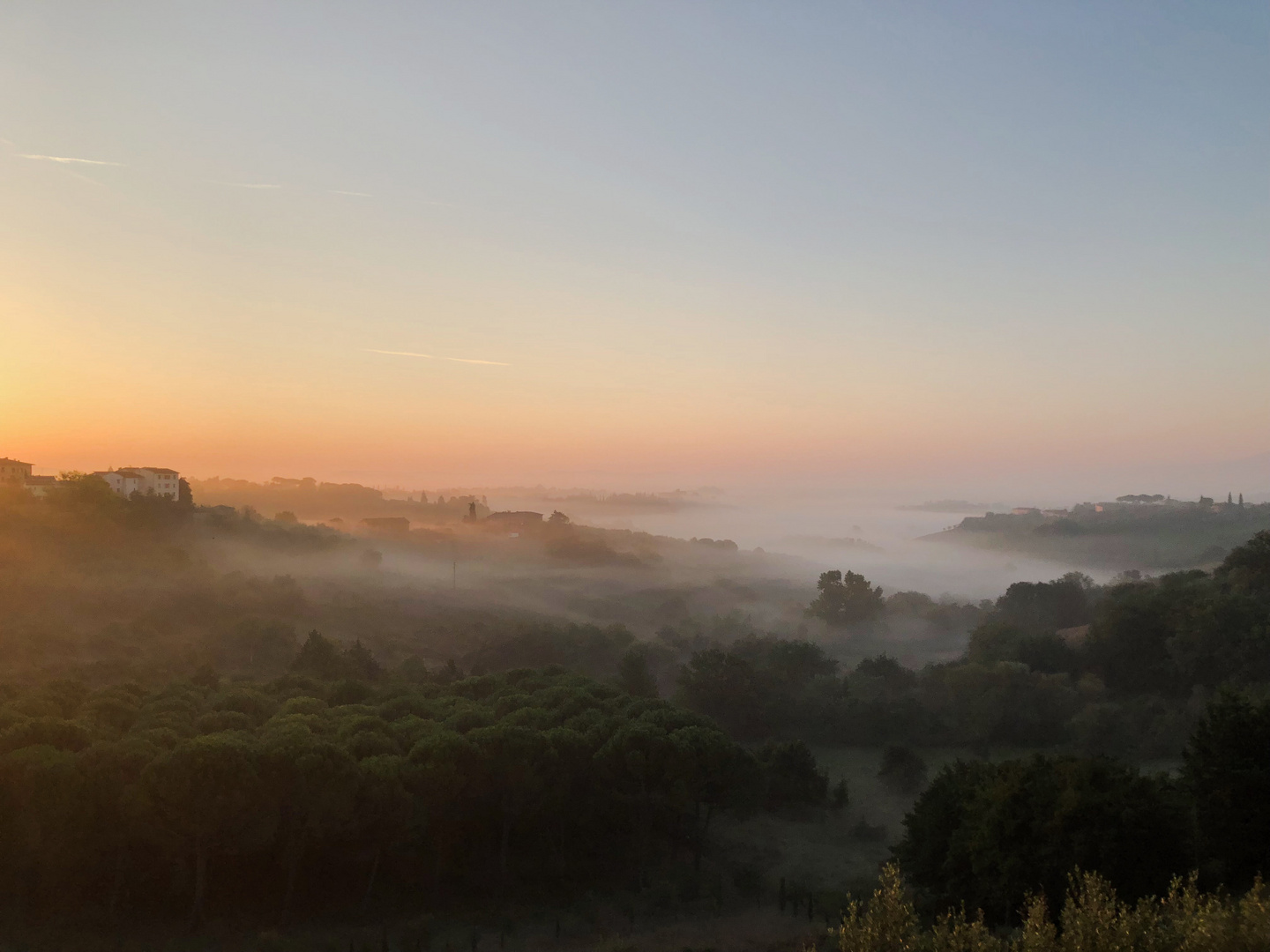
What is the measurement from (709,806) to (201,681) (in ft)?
76.5

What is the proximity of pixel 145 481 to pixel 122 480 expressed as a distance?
2179mm

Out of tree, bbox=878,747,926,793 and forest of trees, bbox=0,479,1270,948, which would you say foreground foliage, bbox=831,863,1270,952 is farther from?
tree, bbox=878,747,926,793

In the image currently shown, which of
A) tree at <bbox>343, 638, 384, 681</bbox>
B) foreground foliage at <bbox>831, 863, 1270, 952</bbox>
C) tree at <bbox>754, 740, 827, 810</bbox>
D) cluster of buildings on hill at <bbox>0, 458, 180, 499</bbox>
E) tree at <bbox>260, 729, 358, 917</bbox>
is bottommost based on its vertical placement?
tree at <bbox>754, 740, 827, 810</bbox>

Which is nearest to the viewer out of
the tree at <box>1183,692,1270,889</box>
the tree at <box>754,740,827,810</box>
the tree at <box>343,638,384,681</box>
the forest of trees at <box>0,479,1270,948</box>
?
the tree at <box>1183,692,1270,889</box>

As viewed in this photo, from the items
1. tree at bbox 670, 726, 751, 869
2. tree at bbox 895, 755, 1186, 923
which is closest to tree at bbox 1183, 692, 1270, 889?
tree at bbox 895, 755, 1186, 923

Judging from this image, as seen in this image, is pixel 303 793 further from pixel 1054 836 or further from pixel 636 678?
pixel 636 678

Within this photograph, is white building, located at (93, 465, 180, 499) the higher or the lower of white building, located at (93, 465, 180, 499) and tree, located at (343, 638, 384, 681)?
the higher

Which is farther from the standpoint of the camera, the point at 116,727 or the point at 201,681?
the point at 201,681

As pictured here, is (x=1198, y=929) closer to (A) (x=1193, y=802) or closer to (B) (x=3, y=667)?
(A) (x=1193, y=802)

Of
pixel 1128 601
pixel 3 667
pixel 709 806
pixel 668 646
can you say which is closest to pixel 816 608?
pixel 668 646

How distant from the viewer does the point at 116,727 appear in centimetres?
2609

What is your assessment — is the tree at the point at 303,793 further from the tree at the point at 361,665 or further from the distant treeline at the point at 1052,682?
the distant treeline at the point at 1052,682

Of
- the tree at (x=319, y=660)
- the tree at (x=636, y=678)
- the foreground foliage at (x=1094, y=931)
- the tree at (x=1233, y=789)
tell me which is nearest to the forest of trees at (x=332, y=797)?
the tree at (x=1233, y=789)

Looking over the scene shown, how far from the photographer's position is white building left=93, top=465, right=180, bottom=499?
84.5 m
